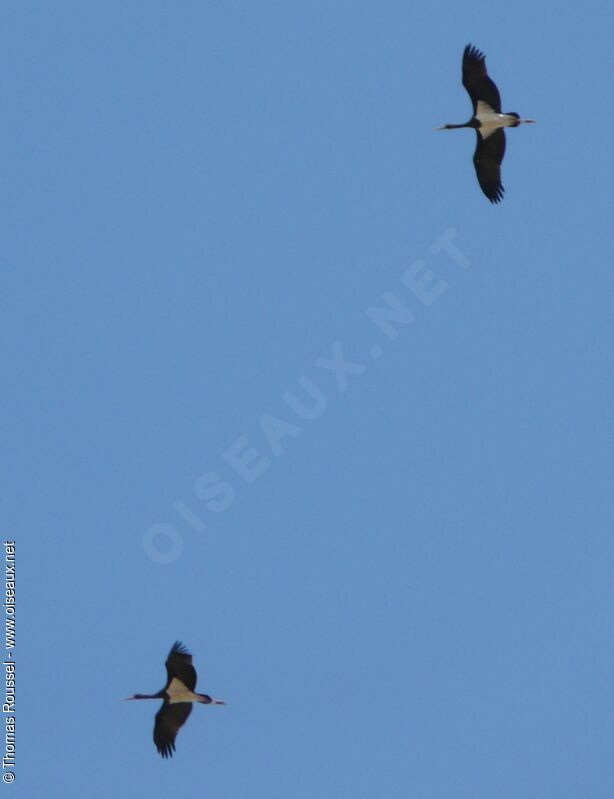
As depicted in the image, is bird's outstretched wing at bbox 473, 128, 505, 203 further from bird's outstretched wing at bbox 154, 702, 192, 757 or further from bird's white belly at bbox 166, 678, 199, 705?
bird's outstretched wing at bbox 154, 702, 192, 757

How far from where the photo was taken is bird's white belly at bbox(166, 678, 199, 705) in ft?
123

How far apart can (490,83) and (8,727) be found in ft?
45.8

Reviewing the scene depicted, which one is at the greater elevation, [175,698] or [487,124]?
[487,124]

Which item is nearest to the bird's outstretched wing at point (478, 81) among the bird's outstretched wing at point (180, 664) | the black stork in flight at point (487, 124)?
the black stork in flight at point (487, 124)

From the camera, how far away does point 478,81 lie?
3897 centimetres

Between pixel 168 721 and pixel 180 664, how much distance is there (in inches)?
62.6

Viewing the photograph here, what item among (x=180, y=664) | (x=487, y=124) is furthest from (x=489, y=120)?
(x=180, y=664)

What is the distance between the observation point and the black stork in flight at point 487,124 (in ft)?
128

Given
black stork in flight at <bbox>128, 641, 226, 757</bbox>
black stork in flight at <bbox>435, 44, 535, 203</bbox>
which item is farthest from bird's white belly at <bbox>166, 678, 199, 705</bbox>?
black stork in flight at <bbox>435, 44, 535, 203</bbox>

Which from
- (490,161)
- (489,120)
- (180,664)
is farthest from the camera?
(490,161)

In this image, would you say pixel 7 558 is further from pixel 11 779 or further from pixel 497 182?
pixel 497 182

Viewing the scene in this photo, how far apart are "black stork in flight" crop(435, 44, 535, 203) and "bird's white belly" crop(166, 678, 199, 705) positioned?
9.66 metres

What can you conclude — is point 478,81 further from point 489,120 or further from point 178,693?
point 178,693

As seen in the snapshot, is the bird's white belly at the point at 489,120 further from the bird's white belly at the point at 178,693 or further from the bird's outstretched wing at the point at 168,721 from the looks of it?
the bird's outstretched wing at the point at 168,721
